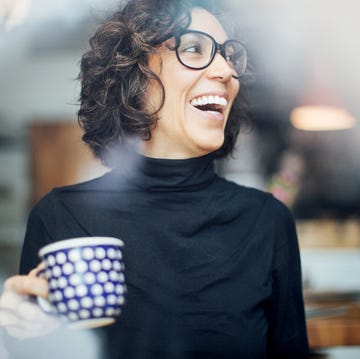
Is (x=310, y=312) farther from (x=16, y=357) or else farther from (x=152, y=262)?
(x=16, y=357)

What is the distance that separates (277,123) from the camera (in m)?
3.53

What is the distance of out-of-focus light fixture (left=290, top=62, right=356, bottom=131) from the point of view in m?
2.30

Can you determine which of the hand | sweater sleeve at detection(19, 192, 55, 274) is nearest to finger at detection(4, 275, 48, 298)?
the hand

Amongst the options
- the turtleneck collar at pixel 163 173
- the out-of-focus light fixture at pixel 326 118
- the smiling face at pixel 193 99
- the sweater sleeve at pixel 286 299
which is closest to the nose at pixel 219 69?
the smiling face at pixel 193 99

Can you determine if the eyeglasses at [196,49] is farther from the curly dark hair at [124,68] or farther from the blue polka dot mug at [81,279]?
the blue polka dot mug at [81,279]

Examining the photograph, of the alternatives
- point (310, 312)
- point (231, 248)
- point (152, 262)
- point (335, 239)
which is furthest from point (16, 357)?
point (335, 239)

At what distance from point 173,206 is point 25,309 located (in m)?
0.27

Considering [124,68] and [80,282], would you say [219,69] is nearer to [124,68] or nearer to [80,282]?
[124,68]

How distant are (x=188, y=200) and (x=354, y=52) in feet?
4.36

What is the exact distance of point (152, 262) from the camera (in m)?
0.77

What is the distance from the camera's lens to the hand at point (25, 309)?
1.89ft

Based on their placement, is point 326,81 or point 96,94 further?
point 326,81

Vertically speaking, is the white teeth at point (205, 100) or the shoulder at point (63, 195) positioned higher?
the white teeth at point (205, 100)

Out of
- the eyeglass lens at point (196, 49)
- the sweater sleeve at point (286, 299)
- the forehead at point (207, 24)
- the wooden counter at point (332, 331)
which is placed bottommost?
the wooden counter at point (332, 331)
